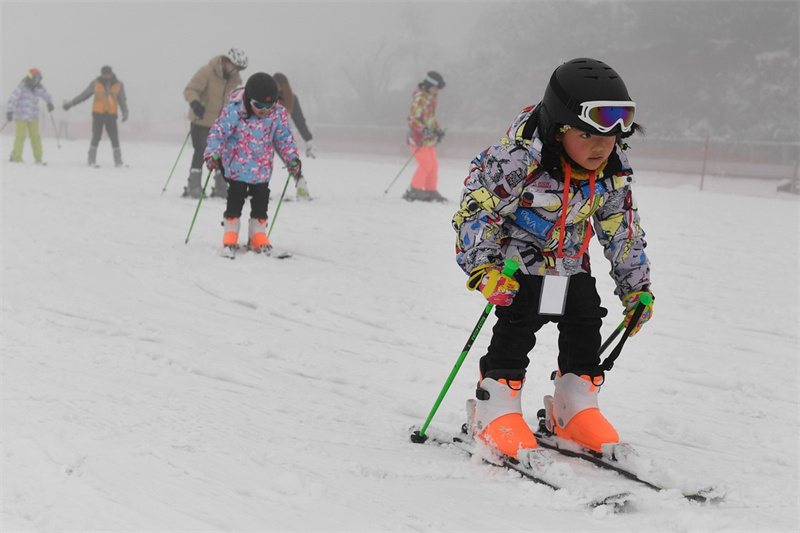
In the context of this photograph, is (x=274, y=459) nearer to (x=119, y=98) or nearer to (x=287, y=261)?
(x=287, y=261)

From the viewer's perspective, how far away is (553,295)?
284cm

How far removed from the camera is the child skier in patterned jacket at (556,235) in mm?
2674

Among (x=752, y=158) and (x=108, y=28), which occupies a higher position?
(x=108, y=28)

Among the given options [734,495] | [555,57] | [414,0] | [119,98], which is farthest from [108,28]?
[734,495]

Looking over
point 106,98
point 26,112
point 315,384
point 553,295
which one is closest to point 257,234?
point 315,384

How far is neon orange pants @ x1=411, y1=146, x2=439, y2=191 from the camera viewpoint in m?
11.0

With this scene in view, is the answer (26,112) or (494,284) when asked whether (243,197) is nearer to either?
(494,284)

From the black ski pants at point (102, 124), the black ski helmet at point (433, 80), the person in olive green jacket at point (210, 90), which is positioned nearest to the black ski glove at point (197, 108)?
the person in olive green jacket at point (210, 90)

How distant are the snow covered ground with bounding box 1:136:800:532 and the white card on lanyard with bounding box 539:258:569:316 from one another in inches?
24.3

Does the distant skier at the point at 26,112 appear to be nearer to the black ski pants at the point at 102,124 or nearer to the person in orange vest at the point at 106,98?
the person in orange vest at the point at 106,98

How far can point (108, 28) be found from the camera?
68750 millimetres

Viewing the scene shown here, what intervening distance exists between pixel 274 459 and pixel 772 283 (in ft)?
18.1

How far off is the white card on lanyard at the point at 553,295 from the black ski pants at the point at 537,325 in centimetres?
4

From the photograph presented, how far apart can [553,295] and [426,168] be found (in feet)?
27.9
